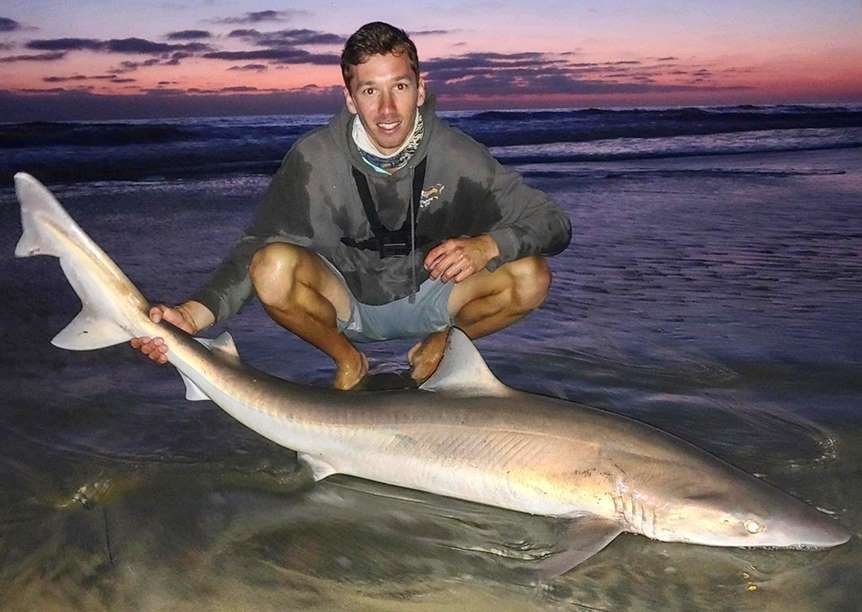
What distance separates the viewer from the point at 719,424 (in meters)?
3.82

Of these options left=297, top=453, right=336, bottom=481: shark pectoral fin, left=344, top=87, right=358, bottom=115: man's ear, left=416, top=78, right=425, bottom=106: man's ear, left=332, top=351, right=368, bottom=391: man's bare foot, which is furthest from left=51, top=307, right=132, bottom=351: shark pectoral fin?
left=416, top=78, right=425, bottom=106: man's ear

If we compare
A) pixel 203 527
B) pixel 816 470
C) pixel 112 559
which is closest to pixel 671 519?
pixel 816 470

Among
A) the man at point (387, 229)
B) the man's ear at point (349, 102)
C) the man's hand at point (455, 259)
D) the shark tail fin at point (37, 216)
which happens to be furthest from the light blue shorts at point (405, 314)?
the shark tail fin at point (37, 216)

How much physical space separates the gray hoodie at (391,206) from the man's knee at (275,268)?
0.18ft

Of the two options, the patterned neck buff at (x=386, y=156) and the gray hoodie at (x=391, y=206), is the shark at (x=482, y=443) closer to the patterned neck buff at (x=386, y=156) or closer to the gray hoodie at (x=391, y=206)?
the gray hoodie at (x=391, y=206)

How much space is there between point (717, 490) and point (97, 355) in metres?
3.58

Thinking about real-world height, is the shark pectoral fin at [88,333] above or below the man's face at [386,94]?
below

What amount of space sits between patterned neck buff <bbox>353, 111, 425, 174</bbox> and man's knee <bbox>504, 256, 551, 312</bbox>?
78 centimetres

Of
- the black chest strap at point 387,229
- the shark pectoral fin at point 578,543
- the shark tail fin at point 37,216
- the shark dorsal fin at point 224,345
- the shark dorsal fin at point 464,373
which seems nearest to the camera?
the shark pectoral fin at point 578,543

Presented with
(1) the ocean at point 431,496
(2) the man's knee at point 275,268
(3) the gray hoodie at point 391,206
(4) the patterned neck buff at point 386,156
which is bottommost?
(1) the ocean at point 431,496

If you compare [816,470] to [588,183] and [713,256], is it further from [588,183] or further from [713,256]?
[588,183]

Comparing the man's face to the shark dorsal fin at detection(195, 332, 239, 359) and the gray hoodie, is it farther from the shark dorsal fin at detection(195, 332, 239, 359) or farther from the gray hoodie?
the shark dorsal fin at detection(195, 332, 239, 359)

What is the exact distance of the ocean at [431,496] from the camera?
2713 mm

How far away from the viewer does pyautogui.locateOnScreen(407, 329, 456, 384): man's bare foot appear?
4.23 metres
